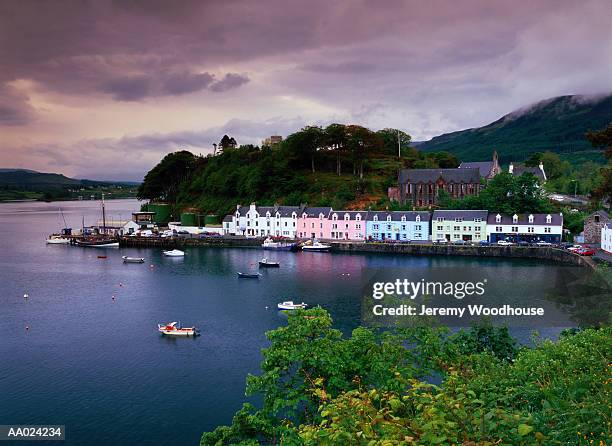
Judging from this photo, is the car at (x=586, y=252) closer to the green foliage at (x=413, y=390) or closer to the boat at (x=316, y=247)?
the boat at (x=316, y=247)

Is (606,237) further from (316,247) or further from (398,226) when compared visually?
(316,247)

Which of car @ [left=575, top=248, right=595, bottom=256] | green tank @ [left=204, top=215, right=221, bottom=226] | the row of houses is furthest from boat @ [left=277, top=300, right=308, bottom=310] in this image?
green tank @ [left=204, top=215, right=221, bottom=226]

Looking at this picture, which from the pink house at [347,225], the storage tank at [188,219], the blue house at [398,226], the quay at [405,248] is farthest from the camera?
the storage tank at [188,219]

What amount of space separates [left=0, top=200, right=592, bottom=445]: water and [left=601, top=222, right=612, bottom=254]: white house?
6.16m

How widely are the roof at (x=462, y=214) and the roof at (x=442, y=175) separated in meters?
14.4

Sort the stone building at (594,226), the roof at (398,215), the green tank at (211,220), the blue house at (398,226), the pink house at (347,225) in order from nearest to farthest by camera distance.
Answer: the stone building at (594,226) → the blue house at (398,226) → the roof at (398,215) → the pink house at (347,225) → the green tank at (211,220)

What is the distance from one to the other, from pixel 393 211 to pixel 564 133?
16063 centimetres

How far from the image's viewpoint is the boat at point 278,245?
6994 centimetres

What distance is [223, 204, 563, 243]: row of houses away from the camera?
211 ft

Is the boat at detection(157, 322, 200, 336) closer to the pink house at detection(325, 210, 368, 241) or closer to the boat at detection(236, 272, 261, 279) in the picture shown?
the boat at detection(236, 272, 261, 279)

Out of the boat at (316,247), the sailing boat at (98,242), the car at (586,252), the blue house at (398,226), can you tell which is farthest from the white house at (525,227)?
the sailing boat at (98,242)

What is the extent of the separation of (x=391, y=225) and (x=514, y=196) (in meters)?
17.2

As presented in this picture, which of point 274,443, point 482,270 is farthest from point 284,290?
point 274,443

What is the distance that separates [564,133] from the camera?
19950 centimetres
